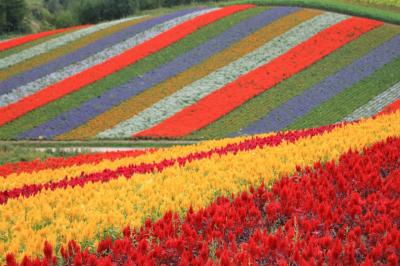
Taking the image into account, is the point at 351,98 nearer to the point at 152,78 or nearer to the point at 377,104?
the point at 377,104

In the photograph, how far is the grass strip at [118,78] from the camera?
26198 millimetres

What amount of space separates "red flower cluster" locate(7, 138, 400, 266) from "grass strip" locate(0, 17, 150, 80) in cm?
2756

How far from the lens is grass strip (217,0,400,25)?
36.8m

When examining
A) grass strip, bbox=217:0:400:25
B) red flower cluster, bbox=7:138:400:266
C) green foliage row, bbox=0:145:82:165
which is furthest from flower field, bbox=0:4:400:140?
red flower cluster, bbox=7:138:400:266

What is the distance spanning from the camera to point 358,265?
216 inches

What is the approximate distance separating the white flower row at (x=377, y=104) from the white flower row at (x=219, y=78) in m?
7.44

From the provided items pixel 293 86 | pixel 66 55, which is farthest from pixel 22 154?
pixel 66 55

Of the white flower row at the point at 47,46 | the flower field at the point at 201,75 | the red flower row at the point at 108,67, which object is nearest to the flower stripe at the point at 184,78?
the flower field at the point at 201,75

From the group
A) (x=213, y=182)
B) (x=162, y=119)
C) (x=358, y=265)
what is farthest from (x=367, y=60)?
(x=358, y=265)

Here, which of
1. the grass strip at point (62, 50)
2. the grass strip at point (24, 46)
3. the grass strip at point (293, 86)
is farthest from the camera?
the grass strip at point (24, 46)

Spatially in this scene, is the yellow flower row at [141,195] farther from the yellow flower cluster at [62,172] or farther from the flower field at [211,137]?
the yellow flower cluster at [62,172]

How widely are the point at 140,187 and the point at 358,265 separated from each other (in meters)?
3.79

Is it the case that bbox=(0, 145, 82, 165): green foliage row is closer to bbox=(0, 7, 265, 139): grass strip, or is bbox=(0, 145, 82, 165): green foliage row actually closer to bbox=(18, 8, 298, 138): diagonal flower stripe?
bbox=(18, 8, 298, 138): diagonal flower stripe

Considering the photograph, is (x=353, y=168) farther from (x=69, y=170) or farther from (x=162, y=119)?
(x=162, y=119)
